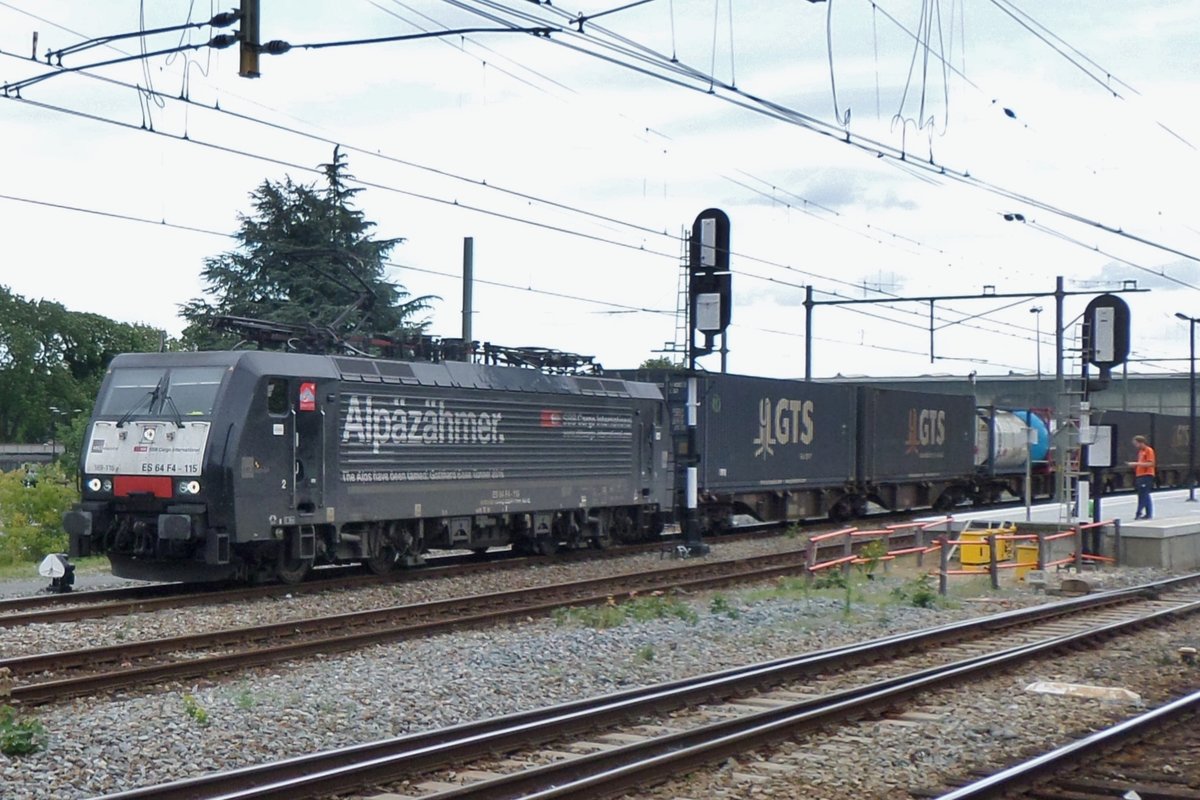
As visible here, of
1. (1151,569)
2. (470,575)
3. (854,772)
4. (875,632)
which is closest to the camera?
(854,772)

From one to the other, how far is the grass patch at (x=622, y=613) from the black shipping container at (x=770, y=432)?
9.56 meters

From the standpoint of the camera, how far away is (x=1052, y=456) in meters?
41.4

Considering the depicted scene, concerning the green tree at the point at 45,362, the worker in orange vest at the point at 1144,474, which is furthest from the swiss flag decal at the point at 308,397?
the green tree at the point at 45,362

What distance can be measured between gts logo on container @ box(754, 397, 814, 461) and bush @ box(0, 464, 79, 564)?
13.0 meters

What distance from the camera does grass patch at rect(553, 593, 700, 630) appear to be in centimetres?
1488

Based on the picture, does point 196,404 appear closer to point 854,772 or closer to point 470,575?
point 470,575

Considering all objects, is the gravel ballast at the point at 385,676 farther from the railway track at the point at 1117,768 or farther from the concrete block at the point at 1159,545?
the concrete block at the point at 1159,545

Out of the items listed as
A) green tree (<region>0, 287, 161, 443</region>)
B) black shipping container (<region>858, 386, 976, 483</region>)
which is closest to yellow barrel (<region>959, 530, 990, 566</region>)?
black shipping container (<region>858, 386, 976, 483</region>)

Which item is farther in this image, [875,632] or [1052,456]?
[1052,456]

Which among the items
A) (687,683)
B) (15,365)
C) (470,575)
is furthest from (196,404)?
(15,365)

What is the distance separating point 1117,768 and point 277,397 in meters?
11.3

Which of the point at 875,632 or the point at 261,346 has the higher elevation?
the point at 261,346

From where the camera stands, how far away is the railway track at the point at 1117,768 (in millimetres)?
7848

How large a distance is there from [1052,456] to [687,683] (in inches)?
1291
